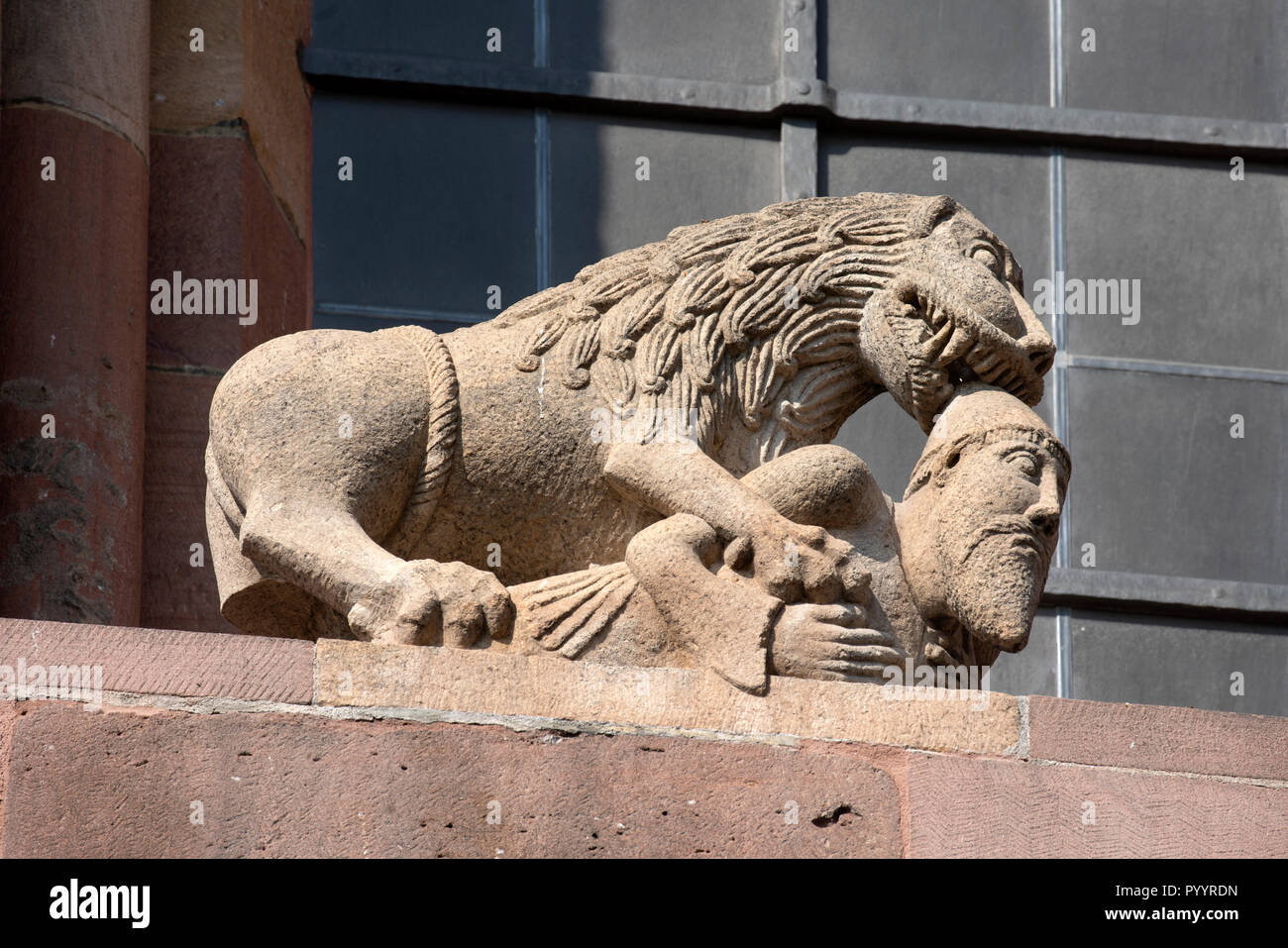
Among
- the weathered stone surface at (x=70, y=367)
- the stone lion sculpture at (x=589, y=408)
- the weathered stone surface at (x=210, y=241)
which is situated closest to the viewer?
the stone lion sculpture at (x=589, y=408)

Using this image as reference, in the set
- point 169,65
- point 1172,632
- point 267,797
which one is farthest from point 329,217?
point 267,797

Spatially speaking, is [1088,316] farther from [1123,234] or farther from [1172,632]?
[1172,632]

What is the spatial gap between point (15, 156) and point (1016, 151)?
313 centimetres

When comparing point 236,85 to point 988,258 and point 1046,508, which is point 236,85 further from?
point 1046,508

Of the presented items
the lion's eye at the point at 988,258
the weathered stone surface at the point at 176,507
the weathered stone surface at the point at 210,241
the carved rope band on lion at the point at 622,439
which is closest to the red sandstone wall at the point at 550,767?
the carved rope band on lion at the point at 622,439

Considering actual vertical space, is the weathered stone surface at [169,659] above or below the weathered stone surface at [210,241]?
below

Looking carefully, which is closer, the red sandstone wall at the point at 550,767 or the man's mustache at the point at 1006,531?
the red sandstone wall at the point at 550,767

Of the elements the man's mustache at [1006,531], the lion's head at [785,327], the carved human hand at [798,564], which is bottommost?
the carved human hand at [798,564]

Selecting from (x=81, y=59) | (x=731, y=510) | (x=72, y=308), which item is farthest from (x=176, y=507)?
(x=731, y=510)

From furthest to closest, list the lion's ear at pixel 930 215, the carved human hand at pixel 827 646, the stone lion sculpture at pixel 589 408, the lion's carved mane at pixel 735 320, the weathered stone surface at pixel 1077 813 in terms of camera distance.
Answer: the lion's ear at pixel 930 215
the lion's carved mane at pixel 735 320
the stone lion sculpture at pixel 589 408
the carved human hand at pixel 827 646
the weathered stone surface at pixel 1077 813

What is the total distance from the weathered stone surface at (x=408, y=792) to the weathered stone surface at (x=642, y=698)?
53mm

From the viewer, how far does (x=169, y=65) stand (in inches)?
258

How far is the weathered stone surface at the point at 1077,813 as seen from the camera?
4.29 meters

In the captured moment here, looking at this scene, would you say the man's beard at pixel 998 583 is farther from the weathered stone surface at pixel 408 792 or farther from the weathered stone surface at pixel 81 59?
the weathered stone surface at pixel 81 59
